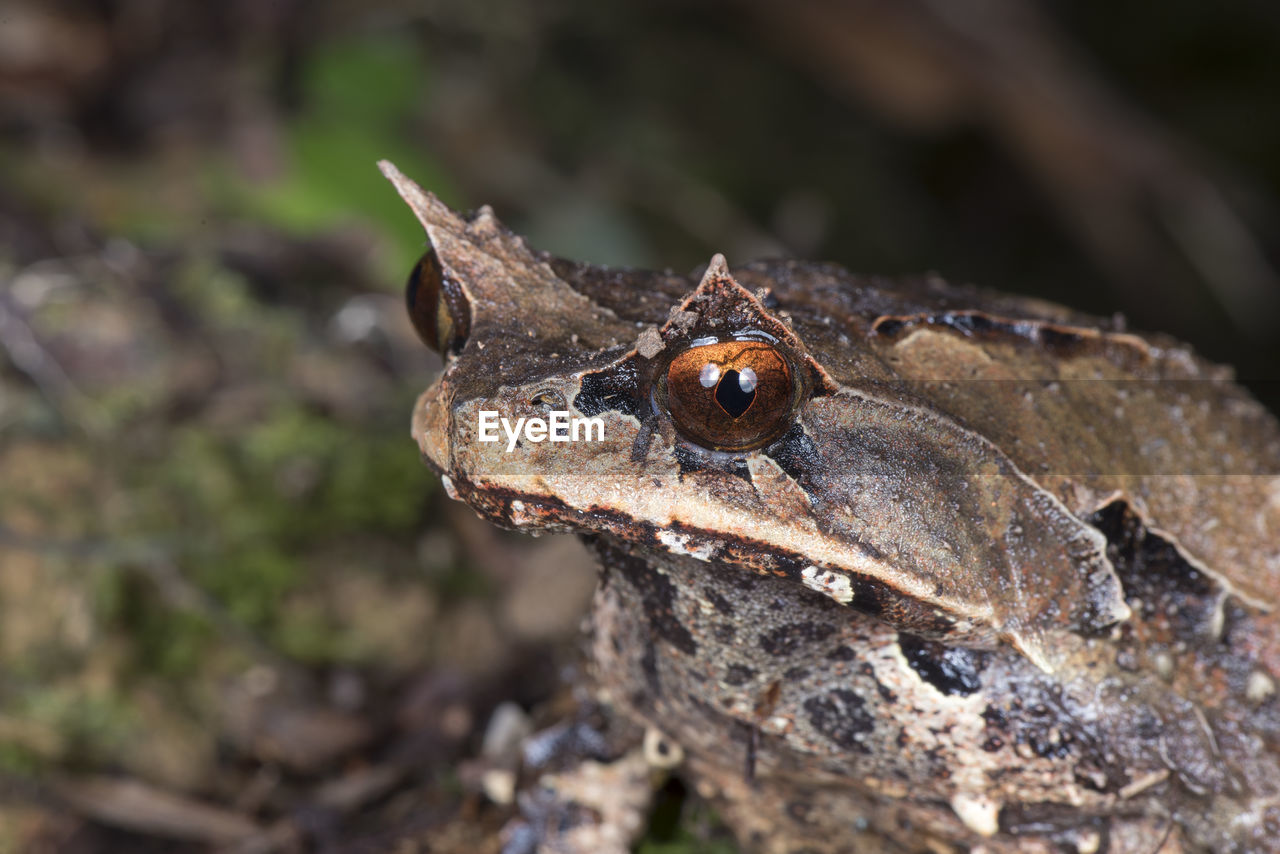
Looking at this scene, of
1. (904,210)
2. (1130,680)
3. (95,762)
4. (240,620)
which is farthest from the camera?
(904,210)

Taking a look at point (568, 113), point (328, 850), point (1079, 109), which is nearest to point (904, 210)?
point (1079, 109)

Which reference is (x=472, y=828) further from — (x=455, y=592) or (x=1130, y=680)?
(x=1130, y=680)

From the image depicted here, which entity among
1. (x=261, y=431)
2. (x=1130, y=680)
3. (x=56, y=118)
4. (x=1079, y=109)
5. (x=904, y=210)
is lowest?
(x=1130, y=680)

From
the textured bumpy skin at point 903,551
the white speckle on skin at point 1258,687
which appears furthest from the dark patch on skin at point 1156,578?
the white speckle on skin at point 1258,687

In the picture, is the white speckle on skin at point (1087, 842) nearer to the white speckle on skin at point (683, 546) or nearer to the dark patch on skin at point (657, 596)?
the dark patch on skin at point (657, 596)

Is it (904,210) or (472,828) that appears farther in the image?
(904,210)

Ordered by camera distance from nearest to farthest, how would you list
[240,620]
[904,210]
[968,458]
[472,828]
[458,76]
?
[968,458], [472,828], [240,620], [458,76], [904,210]

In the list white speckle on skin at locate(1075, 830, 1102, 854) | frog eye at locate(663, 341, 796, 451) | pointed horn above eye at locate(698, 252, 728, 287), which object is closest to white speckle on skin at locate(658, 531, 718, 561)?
frog eye at locate(663, 341, 796, 451)
